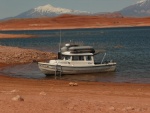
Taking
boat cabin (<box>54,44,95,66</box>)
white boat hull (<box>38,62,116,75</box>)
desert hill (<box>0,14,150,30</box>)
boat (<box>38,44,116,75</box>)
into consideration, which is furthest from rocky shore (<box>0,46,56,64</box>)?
desert hill (<box>0,14,150,30</box>)

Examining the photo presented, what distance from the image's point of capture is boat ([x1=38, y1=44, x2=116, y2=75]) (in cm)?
2934

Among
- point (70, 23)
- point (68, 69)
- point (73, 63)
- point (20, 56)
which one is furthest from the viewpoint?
point (70, 23)

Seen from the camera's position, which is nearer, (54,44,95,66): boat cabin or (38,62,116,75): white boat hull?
(38,62,116,75): white boat hull

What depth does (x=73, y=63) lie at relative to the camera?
2967 centimetres

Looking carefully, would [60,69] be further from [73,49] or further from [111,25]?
[111,25]

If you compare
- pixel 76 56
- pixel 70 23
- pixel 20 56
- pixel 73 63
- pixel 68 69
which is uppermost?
pixel 76 56

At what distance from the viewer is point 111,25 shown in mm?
188625

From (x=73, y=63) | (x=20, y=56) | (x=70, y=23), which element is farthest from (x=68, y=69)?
(x=70, y=23)

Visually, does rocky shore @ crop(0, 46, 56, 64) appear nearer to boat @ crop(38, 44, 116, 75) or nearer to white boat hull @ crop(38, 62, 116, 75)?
white boat hull @ crop(38, 62, 116, 75)

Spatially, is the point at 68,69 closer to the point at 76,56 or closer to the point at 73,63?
the point at 73,63

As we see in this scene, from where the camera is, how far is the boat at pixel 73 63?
29.3 m

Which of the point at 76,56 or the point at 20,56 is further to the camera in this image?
the point at 20,56

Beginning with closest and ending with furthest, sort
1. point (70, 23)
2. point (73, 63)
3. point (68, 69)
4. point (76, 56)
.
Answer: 1. point (68, 69)
2. point (73, 63)
3. point (76, 56)
4. point (70, 23)

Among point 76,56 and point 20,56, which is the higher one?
point 76,56
